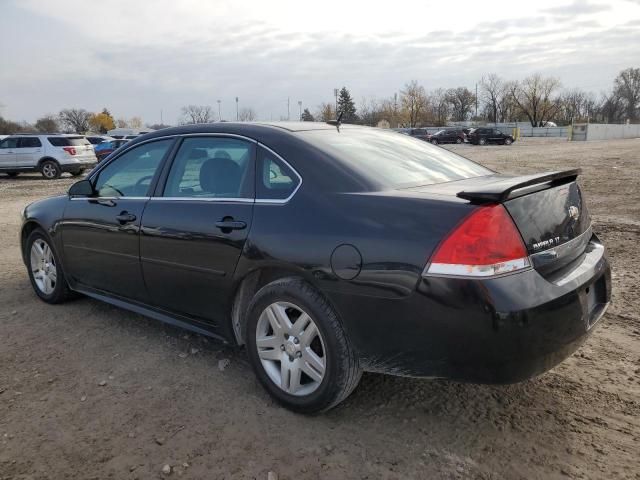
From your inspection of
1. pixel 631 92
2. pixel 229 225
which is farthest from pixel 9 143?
pixel 631 92

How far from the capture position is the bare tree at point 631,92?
344 ft

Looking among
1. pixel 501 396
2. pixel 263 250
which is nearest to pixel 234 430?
pixel 263 250

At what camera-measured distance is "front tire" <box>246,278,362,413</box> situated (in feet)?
8.91

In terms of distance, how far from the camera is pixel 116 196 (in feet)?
13.5

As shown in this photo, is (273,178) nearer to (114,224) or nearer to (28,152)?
(114,224)

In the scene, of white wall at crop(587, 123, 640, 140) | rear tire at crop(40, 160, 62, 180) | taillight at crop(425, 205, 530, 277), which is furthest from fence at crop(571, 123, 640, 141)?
taillight at crop(425, 205, 530, 277)

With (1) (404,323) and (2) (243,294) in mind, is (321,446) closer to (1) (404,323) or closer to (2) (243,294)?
(1) (404,323)

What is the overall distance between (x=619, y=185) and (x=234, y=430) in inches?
492

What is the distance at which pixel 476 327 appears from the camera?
7.68ft

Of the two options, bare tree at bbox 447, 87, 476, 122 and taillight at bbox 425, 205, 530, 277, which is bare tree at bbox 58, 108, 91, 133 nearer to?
bare tree at bbox 447, 87, 476, 122

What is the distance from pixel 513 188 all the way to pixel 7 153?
894 inches

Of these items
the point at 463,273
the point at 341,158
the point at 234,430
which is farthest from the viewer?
the point at 341,158

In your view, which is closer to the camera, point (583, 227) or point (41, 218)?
point (583, 227)

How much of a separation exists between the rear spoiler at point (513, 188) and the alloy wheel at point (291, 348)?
1.04 m
